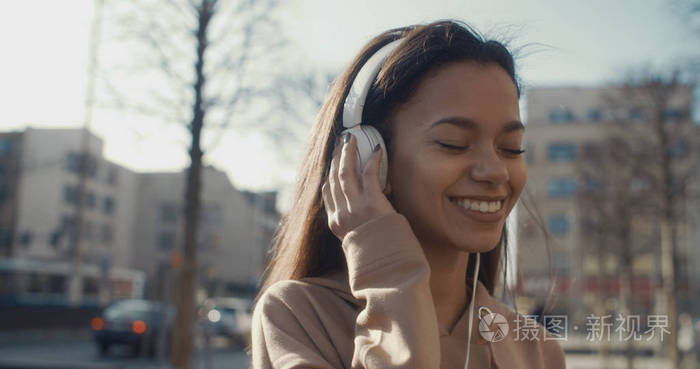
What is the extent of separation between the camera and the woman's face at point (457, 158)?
4.30 ft

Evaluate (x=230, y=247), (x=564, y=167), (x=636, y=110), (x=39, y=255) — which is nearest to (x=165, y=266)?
(x=636, y=110)

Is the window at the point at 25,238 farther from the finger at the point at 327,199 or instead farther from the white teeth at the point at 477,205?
the white teeth at the point at 477,205

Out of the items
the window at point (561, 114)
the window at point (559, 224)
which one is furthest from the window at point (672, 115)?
the window at point (559, 224)

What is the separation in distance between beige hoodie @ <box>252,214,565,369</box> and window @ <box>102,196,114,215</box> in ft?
180

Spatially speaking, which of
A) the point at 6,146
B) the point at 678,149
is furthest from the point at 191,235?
the point at 6,146

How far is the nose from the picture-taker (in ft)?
4.28

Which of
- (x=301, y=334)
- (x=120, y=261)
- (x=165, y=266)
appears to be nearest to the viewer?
(x=301, y=334)

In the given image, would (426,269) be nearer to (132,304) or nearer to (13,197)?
(132,304)

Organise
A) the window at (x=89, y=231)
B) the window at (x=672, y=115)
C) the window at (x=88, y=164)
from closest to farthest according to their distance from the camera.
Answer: the window at (x=672, y=115) → the window at (x=88, y=164) → the window at (x=89, y=231)

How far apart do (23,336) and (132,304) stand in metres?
4.82

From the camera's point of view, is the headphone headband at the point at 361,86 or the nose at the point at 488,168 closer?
the nose at the point at 488,168

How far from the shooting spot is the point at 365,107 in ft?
4.75

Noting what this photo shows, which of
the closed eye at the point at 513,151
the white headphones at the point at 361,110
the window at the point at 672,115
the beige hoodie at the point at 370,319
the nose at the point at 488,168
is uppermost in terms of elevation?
the window at the point at 672,115

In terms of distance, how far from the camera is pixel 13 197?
129ft
